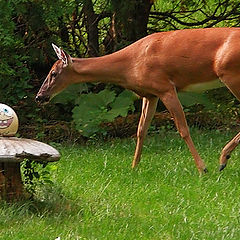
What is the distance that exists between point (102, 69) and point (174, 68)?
80 centimetres

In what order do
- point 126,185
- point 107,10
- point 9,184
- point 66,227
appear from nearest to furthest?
point 66,227 < point 9,184 < point 126,185 < point 107,10

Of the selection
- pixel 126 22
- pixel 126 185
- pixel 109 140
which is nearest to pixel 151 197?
pixel 126 185

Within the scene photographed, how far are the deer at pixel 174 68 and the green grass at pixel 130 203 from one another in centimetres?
37

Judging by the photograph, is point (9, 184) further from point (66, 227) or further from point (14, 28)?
point (14, 28)

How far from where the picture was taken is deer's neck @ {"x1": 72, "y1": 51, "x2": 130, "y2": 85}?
8.07 m

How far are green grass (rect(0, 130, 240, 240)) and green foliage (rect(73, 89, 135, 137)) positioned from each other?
1444mm

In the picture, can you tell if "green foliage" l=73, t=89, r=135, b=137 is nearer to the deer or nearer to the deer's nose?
the deer's nose

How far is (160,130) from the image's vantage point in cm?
1084

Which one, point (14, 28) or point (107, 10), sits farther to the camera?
point (107, 10)

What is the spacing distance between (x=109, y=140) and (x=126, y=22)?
1.69 metres

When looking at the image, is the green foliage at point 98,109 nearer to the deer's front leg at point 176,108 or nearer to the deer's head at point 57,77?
the deer's head at point 57,77

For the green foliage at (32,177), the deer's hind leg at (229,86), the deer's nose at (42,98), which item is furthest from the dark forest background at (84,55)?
the green foliage at (32,177)

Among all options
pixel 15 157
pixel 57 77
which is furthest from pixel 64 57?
pixel 15 157

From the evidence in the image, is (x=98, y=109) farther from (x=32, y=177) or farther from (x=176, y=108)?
(x=32, y=177)
